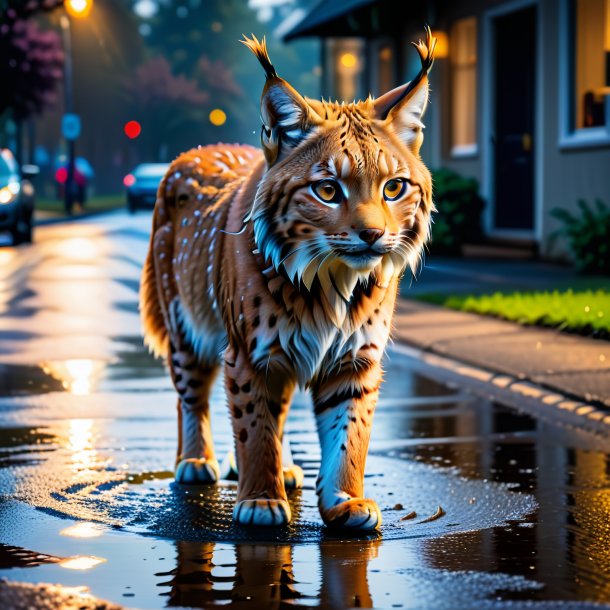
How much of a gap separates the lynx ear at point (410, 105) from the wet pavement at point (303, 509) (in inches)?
63.5

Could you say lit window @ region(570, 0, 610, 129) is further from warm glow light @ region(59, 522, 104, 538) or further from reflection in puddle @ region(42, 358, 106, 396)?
warm glow light @ region(59, 522, 104, 538)

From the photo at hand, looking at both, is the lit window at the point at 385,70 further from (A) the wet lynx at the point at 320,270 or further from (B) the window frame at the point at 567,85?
(A) the wet lynx at the point at 320,270

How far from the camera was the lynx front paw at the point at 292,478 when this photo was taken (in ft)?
24.2

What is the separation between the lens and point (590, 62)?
20438 millimetres

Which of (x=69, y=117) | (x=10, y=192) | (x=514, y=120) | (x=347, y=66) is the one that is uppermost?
(x=347, y=66)

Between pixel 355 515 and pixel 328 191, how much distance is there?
4.26ft

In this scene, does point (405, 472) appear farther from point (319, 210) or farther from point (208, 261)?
point (319, 210)

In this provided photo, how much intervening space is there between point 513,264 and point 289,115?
48.5 feet

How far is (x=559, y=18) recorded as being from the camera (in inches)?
824

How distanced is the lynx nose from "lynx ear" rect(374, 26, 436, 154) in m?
0.58

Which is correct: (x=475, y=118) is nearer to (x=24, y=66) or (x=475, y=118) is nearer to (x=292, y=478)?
(x=292, y=478)

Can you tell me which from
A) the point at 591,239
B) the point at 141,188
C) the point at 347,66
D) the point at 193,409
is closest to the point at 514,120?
the point at 591,239

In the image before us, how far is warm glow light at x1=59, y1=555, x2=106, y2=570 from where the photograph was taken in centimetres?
571

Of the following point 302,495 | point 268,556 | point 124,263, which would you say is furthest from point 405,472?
point 124,263
